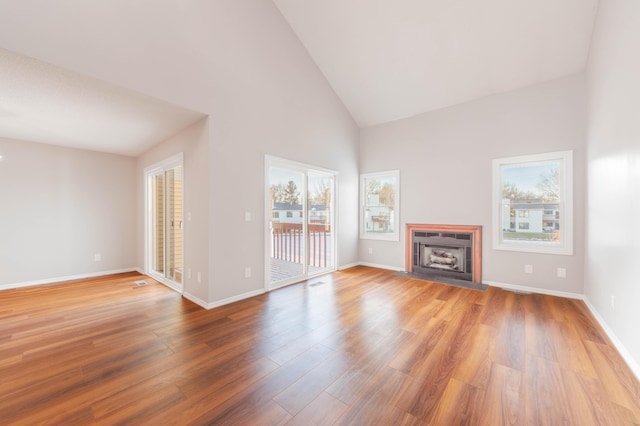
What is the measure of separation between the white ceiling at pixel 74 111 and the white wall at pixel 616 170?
4125mm

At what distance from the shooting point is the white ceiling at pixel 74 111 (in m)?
2.28

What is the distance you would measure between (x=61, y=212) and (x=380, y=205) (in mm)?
5852

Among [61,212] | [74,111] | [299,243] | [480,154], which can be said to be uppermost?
[74,111]

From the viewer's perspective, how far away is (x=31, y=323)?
8.89 feet

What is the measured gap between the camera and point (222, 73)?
323 cm

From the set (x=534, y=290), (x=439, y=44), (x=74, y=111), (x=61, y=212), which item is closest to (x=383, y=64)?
(x=439, y=44)

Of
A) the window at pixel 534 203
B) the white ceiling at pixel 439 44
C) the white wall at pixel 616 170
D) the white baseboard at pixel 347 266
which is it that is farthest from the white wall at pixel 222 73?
the white wall at pixel 616 170

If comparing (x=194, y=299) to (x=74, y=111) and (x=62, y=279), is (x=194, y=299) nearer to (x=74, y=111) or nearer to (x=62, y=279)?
(x=74, y=111)

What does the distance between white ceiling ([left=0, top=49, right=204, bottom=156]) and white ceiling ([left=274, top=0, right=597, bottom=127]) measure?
2556mm

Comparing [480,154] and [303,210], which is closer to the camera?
[480,154]

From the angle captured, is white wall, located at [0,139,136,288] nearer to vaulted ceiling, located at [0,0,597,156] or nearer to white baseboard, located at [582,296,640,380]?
vaulted ceiling, located at [0,0,597,156]

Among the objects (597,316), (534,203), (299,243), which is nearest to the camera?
(597,316)

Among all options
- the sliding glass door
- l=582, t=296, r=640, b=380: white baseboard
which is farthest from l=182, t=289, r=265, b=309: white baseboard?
l=582, t=296, r=640, b=380: white baseboard

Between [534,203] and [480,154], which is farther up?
[480,154]
